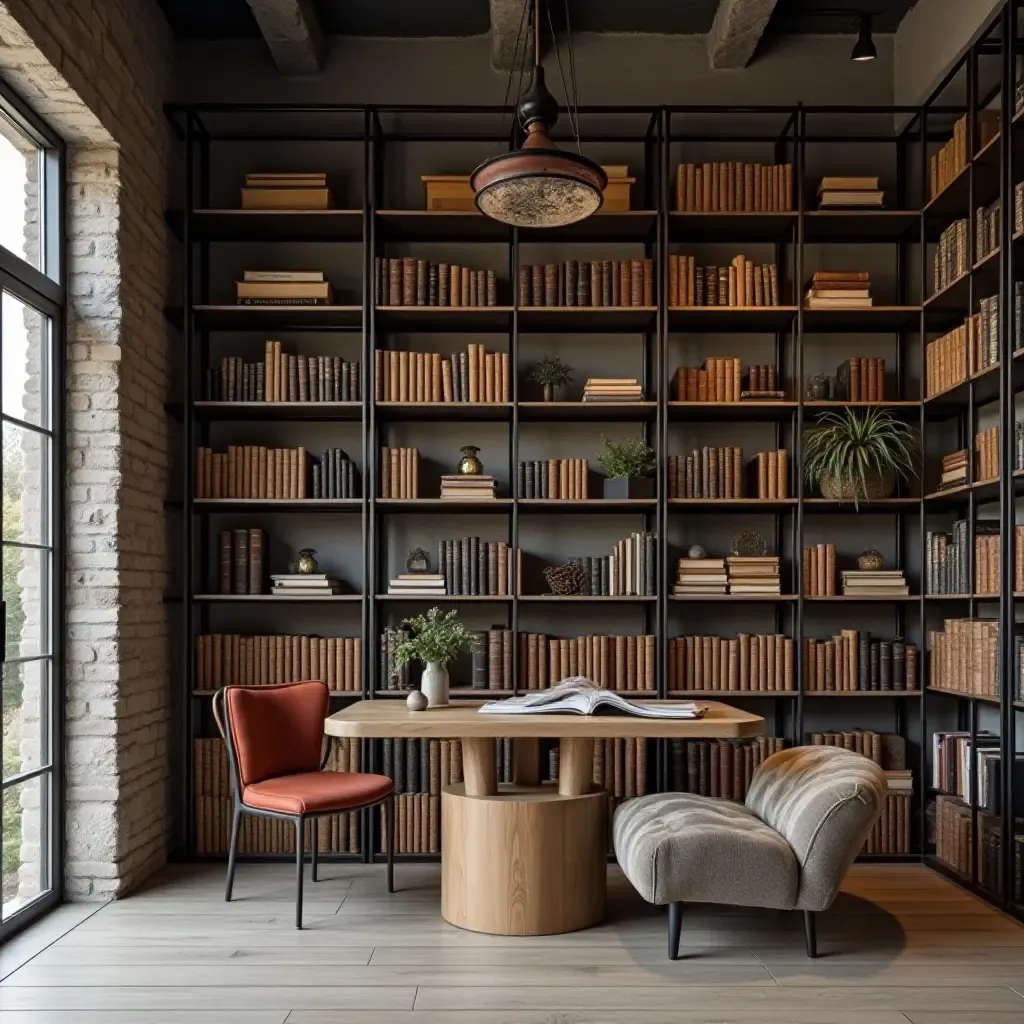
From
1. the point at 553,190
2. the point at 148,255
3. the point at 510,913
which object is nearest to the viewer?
the point at 553,190

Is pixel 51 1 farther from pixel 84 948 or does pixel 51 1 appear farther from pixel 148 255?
pixel 84 948

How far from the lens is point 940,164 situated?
5398mm

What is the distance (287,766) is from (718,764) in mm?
2043

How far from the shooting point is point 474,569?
5.52 meters

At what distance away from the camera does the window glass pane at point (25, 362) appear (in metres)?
4.28

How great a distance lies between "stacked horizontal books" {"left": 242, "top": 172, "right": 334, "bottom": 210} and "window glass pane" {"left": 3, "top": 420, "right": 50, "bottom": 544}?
1714mm

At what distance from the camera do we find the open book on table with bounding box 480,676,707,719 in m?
4.21

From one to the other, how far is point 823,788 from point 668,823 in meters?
0.55

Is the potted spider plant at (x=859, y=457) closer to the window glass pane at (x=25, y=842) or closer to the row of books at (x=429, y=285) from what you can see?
the row of books at (x=429, y=285)

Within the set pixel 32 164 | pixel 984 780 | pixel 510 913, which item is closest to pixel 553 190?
pixel 32 164

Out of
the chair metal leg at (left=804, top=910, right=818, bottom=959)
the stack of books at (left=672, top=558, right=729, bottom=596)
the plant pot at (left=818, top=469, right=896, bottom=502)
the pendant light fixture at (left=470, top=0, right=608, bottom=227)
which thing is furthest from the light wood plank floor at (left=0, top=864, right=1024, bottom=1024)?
the pendant light fixture at (left=470, top=0, right=608, bottom=227)

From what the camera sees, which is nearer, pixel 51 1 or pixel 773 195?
pixel 51 1

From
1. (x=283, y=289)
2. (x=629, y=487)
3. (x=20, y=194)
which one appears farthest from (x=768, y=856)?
(x=20, y=194)

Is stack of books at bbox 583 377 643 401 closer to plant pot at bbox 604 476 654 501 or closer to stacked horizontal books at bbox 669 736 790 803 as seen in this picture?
plant pot at bbox 604 476 654 501
